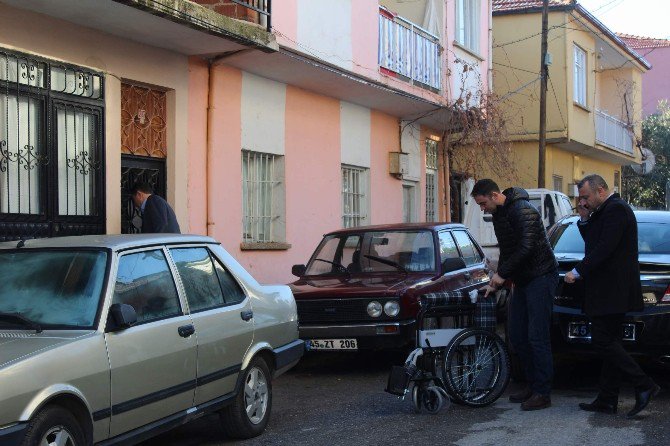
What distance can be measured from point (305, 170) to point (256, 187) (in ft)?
4.01

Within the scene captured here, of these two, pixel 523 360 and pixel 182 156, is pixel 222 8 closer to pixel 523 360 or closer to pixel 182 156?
pixel 182 156

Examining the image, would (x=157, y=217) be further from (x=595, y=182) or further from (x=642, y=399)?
(x=642, y=399)

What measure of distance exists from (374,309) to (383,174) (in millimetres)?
8905

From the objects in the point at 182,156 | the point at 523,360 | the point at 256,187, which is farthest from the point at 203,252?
the point at 256,187

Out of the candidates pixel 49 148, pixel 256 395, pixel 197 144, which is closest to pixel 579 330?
pixel 256 395

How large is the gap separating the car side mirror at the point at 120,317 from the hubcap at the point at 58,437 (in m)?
0.68

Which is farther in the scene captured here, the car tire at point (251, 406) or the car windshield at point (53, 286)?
the car tire at point (251, 406)

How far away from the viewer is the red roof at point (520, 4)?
25.5m

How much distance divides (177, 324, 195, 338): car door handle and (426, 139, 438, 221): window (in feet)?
49.2

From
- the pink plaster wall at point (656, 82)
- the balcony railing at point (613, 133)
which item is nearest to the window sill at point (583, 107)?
the balcony railing at point (613, 133)

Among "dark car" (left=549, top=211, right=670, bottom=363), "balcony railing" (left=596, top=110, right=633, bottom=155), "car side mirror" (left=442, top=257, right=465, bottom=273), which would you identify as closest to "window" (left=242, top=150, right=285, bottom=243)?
"car side mirror" (left=442, top=257, right=465, bottom=273)

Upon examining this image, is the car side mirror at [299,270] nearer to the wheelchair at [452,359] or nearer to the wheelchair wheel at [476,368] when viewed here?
the wheelchair at [452,359]

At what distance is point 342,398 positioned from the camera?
Result: 8.47 meters

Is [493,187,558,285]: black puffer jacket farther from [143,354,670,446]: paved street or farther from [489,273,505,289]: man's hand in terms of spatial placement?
[143,354,670,446]: paved street
